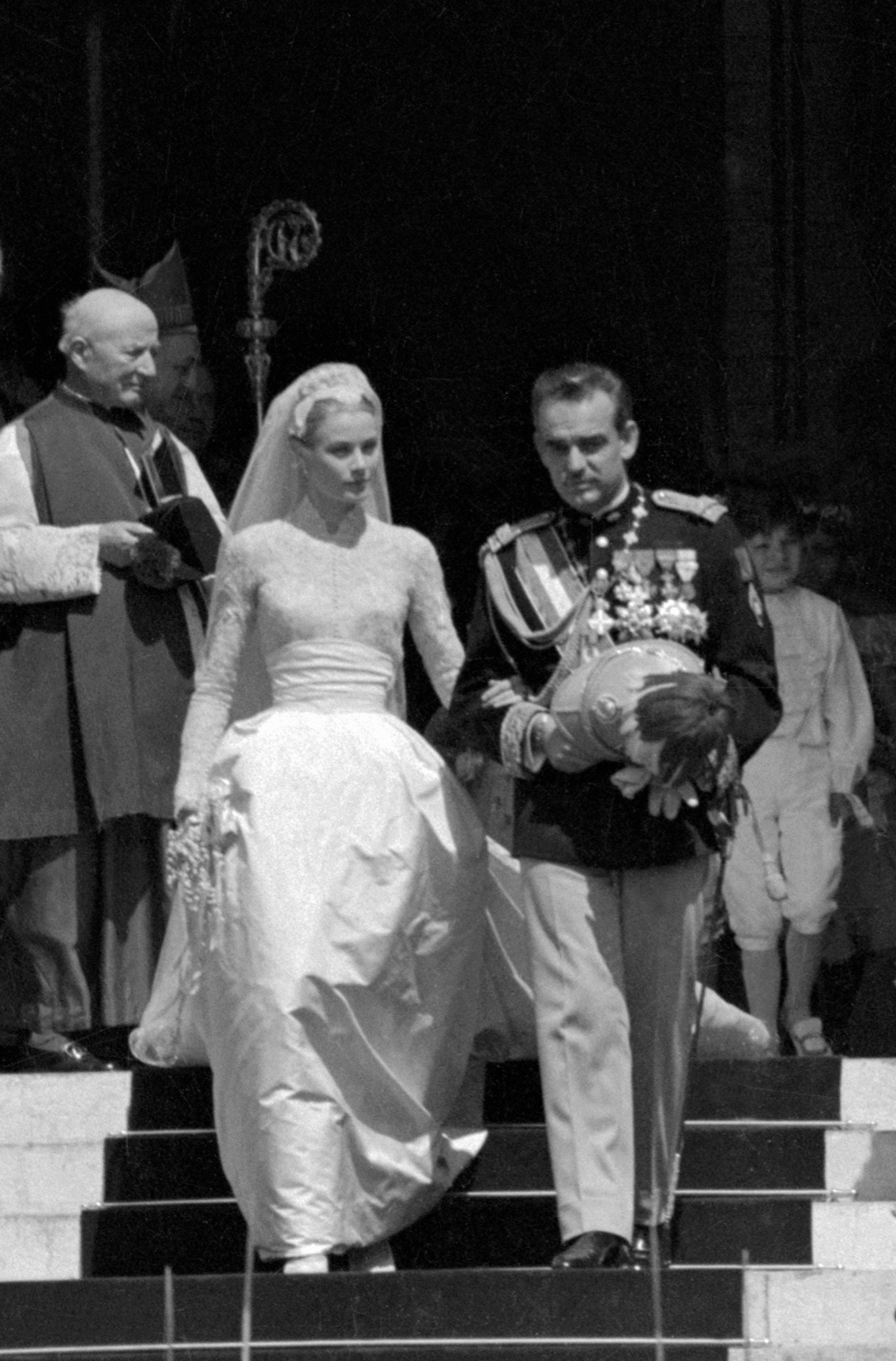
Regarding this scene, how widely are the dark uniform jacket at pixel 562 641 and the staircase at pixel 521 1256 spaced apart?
0.79 m

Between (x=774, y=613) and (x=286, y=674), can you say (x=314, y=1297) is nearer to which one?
(x=286, y=674)

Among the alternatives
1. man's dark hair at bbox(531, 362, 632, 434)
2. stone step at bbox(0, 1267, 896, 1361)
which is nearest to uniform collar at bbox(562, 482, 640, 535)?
man's dark hair at bbox(531, 362, 632, 434)

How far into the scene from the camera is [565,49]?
437 inches

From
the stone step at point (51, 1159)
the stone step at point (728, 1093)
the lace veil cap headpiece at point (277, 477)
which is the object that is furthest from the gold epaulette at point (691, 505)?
the stone step at point (51, 1159)

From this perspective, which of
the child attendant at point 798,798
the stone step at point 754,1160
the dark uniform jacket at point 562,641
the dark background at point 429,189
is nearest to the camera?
the dark uniform jacket at point 562,641

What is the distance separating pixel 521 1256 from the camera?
757 cm

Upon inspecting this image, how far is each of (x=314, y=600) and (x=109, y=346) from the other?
1.29 meters

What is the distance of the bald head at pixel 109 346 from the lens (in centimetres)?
887

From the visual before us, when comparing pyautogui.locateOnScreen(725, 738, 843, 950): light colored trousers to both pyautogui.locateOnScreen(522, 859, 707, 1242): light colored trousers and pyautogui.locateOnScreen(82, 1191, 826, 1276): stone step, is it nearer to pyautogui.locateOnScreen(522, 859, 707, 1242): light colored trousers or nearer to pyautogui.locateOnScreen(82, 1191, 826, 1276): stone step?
pyautogui.locateOnScreen(82, 1191, 826, 1276): stone step

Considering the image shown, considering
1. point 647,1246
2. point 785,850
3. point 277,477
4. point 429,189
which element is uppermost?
point 429,189

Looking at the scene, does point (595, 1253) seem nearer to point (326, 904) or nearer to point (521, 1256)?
point (521, 1256)

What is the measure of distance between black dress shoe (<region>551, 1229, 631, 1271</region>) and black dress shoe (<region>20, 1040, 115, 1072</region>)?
159 cm

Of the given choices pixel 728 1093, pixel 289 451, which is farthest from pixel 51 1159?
pixel 289 451

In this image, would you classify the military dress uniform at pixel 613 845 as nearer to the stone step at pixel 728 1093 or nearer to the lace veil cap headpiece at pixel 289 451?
the stone step at pixel 728 1093
